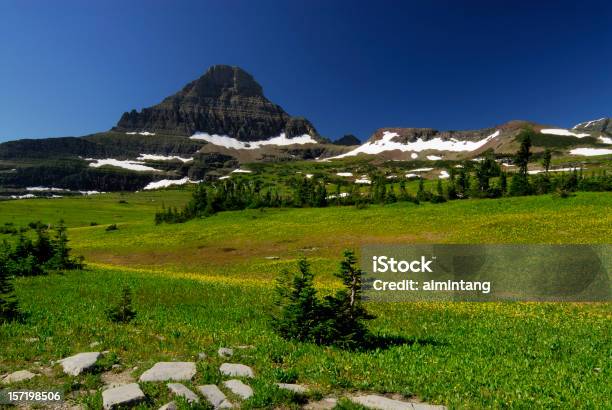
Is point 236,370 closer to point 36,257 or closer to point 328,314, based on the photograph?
point 328,314

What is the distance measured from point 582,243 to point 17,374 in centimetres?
5310

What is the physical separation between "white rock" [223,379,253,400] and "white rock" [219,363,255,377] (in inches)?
19.2

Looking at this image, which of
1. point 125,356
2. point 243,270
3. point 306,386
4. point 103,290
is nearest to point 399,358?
point 306,386

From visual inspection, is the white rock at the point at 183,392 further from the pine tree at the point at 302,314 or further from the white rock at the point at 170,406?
the pine tree at the point at 302,314

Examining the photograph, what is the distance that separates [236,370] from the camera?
10.3m

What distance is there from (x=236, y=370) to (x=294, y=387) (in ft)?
5.77

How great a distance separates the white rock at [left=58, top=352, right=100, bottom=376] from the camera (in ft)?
32.7

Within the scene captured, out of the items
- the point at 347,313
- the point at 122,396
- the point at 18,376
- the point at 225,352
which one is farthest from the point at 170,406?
the point at 347,313

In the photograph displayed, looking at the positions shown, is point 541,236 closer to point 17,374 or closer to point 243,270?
point 243,270

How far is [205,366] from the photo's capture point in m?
10.4

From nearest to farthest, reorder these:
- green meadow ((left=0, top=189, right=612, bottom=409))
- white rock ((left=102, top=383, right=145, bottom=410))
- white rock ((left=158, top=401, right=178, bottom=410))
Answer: white rock ((left=158, top=401, right=178, bottom=410))
white rock ((left=102, top=383, right=145, bottom=410))
green meadow ((left=0, top=189, right=612, bottom=409))

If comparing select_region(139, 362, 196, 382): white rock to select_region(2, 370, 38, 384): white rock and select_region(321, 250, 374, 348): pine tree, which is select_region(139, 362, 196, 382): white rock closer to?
select_region(2, 370, 38, 384): white rock

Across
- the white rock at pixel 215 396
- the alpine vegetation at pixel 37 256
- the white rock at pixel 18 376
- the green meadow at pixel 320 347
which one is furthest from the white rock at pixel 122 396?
the alpine vegetation at pixel 37 256

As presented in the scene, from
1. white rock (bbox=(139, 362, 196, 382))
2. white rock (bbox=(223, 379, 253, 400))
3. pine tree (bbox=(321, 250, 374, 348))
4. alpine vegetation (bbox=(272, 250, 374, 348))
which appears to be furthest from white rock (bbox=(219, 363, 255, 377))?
pine tree (bbox=(321, 250, 374, 348))
